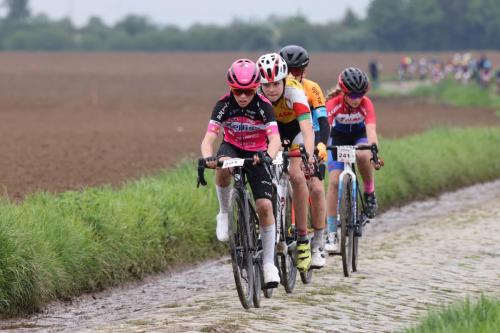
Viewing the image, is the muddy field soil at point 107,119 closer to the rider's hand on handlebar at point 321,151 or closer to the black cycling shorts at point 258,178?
the rider's hand on handlebar at point 321,151

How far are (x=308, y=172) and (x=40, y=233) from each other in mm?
2611

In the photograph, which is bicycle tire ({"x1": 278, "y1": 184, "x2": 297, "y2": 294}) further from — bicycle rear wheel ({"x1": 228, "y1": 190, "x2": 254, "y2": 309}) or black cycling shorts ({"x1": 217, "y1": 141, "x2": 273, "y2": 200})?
bicycle rear wheel ({"x1": 228, "y1": 190, "x2": 254, "y2": 309})

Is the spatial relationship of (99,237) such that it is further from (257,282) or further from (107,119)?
(107,119)

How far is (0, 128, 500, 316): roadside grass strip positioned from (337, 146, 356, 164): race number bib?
2213 millimetres

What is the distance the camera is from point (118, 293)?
12.3 meters

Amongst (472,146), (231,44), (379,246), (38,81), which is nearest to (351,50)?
(231,44)

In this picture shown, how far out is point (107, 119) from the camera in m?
40.1

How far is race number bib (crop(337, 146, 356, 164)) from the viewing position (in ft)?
41.1

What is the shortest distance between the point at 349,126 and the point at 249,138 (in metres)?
3.14

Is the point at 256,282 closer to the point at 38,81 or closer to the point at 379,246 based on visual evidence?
the point at 379,246

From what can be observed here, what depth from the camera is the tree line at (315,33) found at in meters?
146

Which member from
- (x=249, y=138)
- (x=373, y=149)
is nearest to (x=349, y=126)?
(x=373, y=149)

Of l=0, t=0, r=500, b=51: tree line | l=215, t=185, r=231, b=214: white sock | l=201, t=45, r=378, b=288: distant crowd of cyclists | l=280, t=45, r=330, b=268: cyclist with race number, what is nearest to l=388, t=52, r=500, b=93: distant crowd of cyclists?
l=201, t=45, r=378, b=288: distant crowd of cyclists

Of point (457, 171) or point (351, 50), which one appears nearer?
point (457, 171)
